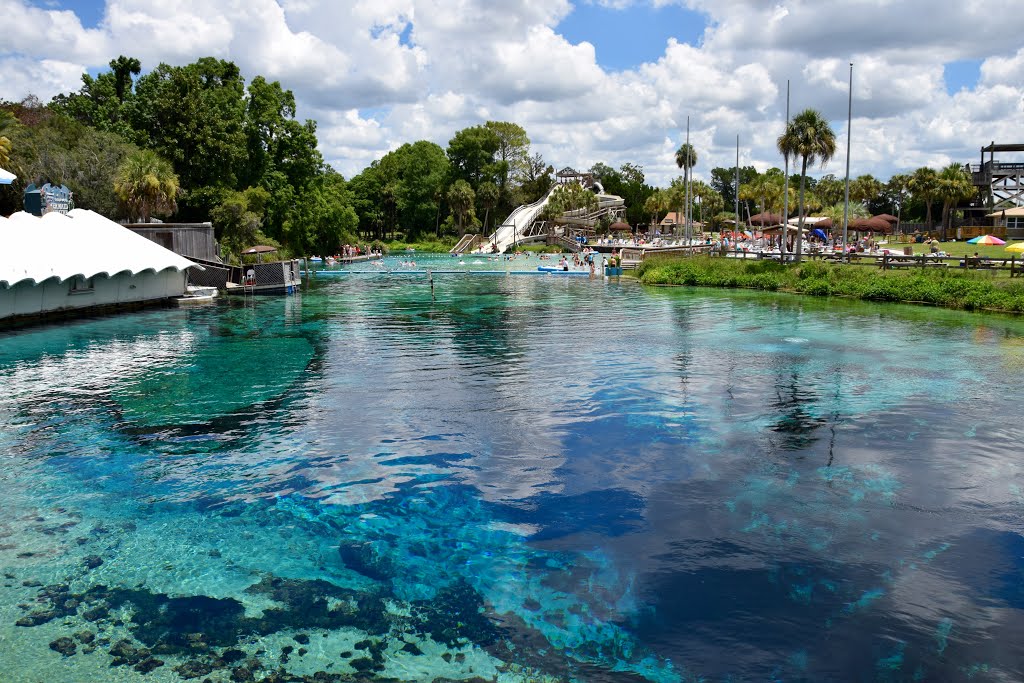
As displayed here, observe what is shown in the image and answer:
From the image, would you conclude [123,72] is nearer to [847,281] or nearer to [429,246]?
[429,246]

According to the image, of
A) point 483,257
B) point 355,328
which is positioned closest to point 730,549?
point 355,328

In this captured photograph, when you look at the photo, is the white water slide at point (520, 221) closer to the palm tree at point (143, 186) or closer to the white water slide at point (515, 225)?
the white water slide at point (515, 225)

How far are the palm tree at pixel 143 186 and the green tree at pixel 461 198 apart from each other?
6828cm

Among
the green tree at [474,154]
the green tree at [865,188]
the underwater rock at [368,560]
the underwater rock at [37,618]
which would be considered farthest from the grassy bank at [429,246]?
the underwater rock at [37,618]

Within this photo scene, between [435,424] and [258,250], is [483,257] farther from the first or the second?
[435,424]

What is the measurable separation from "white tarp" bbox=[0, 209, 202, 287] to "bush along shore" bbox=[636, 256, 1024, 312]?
36917mm

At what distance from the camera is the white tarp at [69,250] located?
3603cm

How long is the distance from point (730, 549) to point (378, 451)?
849cm

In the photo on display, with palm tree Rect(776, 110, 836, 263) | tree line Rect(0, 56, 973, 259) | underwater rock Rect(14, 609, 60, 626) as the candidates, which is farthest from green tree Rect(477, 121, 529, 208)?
underwater rock Rect(14, 609, 60, 626)

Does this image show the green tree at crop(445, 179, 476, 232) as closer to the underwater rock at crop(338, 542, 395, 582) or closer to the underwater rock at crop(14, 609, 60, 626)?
the underwater rock at crop(338, 542, 395, 582)

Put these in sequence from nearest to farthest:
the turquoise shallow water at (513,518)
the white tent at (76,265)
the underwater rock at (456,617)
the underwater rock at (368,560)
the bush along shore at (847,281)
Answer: the turquoise shallow water at (513,518) → the underwater rock at (456,617) → the underwater rock at (368,560) → the white tent at (76,265) → the bush along shore at (847,281)

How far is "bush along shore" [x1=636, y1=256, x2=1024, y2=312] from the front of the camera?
42750 millimetres

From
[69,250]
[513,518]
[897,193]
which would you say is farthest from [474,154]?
[513,518]

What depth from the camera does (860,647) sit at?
9961mm
